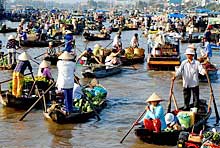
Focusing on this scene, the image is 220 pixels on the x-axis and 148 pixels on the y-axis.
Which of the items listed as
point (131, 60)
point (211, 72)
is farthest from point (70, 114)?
point (131, 60)

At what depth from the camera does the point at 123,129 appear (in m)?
12.8

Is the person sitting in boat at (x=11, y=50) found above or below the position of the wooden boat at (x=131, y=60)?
above

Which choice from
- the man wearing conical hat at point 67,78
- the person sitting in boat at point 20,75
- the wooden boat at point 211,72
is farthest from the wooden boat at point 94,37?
the man wearing conical hat at point 67,78

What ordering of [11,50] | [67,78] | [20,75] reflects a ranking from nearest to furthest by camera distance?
[67,78], [20,75], [11,50]

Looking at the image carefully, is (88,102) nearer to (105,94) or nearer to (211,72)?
(105,94)

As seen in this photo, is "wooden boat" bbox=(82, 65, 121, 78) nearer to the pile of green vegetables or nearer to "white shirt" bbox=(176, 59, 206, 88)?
the pile of green vegetables

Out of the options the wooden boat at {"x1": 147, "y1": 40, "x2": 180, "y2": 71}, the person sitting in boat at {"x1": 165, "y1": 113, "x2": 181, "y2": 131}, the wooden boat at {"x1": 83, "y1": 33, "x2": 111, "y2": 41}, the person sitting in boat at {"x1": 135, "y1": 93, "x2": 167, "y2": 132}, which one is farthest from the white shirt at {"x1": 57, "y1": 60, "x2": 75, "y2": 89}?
the wooden boat at {"x1": 83, "y1": 33, "x2": 111, "y2": 41}

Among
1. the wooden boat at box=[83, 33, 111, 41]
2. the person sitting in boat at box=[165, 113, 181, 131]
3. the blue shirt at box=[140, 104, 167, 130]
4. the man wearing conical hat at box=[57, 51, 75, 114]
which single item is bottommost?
the wooden boat at box=[83, 33, 111, 41]

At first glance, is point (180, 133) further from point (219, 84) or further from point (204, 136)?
point (219, 84)

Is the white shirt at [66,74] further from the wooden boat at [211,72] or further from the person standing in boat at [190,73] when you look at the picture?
the wooden boat at [211,72]

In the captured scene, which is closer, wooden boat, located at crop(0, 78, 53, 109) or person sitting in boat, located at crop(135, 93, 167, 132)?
person sitting in boat, located at crop(135, 93, 167, 132)

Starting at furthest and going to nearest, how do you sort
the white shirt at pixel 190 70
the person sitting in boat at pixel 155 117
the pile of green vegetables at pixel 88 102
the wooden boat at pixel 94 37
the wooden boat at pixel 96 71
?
the wooden boat at pixel 94 37 → the wooden boat at pixel 96 71 → the pile of green vegetables at pixel 88 102 → the white shirt at pixel 190 70 → the person sitting in boat at pixel 155 117

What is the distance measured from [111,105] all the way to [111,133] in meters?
3.18

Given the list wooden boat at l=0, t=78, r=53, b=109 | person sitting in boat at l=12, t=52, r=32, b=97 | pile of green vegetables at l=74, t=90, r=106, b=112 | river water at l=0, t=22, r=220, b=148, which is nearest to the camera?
river water at l=0, t=22, r=220, b=148
